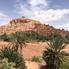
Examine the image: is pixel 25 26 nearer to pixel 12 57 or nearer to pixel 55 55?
pixel 55 55

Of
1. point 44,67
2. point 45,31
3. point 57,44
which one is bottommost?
point 44,67

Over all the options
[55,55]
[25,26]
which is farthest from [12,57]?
[25,26]

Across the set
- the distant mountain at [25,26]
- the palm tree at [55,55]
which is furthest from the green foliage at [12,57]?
the distant mountain at [25,26]

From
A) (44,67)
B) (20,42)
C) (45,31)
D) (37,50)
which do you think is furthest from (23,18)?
(44,67)

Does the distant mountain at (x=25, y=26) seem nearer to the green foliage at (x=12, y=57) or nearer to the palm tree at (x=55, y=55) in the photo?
the palm tree at (x=55, y=55)

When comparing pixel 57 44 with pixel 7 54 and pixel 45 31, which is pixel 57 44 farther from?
pixel 45 31

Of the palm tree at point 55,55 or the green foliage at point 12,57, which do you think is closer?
the green foliage at point 12,57

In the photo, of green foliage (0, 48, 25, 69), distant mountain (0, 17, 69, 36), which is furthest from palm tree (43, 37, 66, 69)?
distant mountain (0, 17, 69, 36)

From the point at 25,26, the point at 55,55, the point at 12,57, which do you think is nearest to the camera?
the point at 12,57

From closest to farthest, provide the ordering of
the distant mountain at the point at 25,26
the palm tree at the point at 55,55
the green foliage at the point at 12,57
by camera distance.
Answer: the green foliage at the point at 12,57, the palm tree at the point at 55,55, the distant mountain at the point at 25,26

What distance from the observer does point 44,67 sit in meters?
66.2

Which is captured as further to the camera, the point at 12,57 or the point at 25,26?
the point at 25,26

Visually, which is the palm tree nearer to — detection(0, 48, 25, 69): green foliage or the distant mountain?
detection(0, 48, 25, 69): green foliage

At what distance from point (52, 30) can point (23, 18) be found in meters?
21.1
